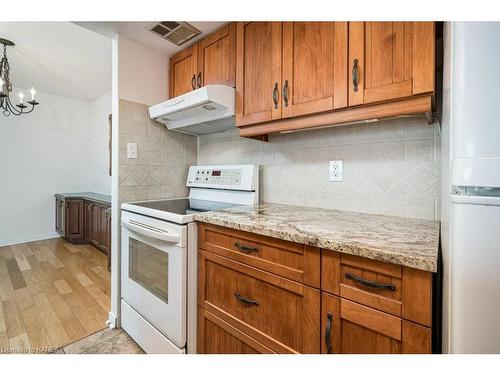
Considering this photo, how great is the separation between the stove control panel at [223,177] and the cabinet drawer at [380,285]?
950 mm

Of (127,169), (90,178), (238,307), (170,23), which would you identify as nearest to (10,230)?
(90,178)

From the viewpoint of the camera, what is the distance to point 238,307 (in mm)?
1113

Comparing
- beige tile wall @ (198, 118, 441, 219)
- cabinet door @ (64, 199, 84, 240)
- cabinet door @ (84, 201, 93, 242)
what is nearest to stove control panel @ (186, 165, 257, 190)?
beige tile wall @ (198, 118, 441, 219)

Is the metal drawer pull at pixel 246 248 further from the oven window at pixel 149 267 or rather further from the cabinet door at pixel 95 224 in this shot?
the cabinet door at pixel 95 224

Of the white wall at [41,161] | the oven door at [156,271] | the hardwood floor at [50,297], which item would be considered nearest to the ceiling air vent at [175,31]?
the oven door at [156,271]

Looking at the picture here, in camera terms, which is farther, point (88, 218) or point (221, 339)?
point (88, 218)

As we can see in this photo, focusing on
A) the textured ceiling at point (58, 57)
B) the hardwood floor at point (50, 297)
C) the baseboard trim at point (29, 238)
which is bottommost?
the hardwood floor at point (50, 297)

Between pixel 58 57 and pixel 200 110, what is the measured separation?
7.47 ft

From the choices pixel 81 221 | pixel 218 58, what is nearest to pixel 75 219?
pixel 81 221

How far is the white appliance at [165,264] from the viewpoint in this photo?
1.25m

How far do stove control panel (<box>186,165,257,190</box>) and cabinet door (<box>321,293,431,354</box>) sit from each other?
1.00 metres

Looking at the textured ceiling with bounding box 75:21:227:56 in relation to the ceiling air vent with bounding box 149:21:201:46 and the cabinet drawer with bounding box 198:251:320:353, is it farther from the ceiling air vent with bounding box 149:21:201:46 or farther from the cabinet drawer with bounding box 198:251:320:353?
the cabinet drawer with bounding box 198:251:320:353

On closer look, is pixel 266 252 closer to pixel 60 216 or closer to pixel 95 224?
pixel 95 224

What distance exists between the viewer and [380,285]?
0.72 metres
